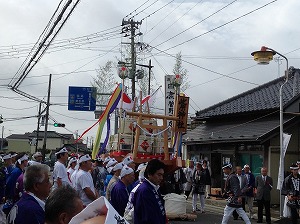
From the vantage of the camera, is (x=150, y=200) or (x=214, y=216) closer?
(x=150, y=200)

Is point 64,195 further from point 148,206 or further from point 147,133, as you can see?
point 147,133

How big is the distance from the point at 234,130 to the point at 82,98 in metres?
11.5

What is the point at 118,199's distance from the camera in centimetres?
702

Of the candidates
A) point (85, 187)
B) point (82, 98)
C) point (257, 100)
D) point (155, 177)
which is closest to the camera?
point (155, 177)

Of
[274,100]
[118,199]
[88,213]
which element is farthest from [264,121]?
[88,213]

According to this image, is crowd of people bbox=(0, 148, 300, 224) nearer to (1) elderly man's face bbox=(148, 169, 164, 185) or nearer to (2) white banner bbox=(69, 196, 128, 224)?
(1) elderly man's face bbox=(148, 169, 164, 185)

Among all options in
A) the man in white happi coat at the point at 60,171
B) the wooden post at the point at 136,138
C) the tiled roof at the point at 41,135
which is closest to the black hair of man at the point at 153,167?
the man in white happi coat at the point at 60,171

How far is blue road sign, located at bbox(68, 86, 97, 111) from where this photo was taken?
27812mm

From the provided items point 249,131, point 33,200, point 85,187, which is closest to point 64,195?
point 33,200

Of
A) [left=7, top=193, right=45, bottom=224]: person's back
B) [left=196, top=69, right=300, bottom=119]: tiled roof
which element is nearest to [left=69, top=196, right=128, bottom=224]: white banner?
[left=7, top=193, right=45, bottom=224]: person's back

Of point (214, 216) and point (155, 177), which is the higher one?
point (155, 177)

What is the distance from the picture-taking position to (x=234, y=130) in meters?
19.9

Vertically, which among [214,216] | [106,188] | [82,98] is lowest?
[214,216]

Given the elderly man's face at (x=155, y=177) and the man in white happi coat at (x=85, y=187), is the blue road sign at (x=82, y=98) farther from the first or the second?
the elderly man's face at (x=155, y=177)
